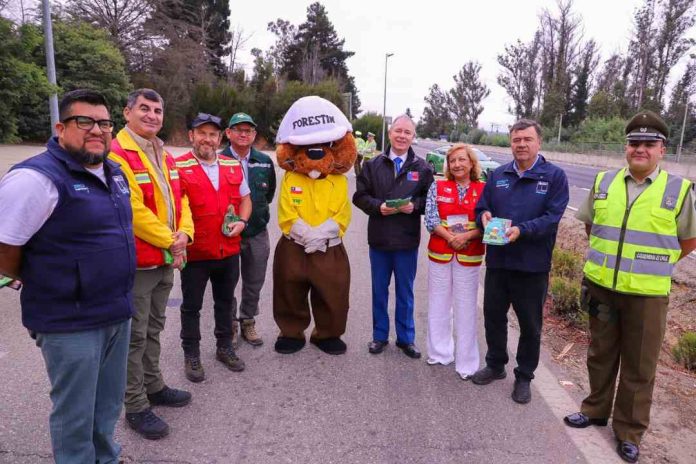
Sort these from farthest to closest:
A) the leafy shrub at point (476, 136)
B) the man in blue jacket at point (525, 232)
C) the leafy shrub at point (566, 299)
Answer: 1. the leafy shrub at point (476, 136)
2. the leafy shrub at point (566, 299)
3. the man in blue jacket at point (525, 232)

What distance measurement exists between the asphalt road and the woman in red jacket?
261 mm

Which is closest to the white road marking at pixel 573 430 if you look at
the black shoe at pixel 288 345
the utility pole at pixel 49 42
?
the black shoe at pixel 288 345

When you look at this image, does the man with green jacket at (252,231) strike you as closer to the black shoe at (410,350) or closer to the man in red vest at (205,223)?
the man in red vest at (205,223)

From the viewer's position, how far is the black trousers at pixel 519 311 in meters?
3.71

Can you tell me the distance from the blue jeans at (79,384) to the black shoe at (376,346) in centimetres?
233

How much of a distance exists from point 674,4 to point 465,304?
168ft

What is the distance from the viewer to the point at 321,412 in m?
3.42

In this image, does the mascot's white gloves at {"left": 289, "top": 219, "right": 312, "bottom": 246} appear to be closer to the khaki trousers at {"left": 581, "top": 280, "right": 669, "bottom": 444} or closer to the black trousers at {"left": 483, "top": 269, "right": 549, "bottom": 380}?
the black trousers at {"left": 483, "top": 269, "right": 549, "bottom": 380}

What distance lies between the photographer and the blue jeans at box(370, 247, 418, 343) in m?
4.42

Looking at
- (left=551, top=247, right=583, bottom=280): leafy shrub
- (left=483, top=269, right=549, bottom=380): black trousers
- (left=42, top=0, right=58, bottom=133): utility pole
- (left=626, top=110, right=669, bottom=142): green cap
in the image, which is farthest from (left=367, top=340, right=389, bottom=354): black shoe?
(left=42, top=0, right=58, bottom=133): utility pole

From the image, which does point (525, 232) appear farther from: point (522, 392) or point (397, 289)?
point (397, 289)

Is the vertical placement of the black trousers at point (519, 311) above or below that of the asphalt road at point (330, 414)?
above

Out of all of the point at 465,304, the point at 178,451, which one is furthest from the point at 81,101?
the point at 465,304

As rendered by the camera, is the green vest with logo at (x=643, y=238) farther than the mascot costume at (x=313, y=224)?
No
